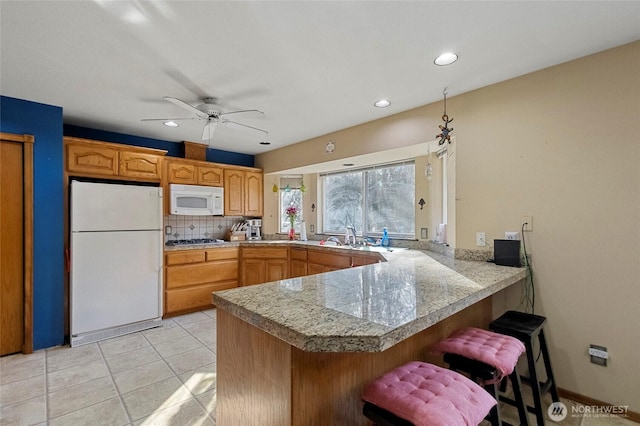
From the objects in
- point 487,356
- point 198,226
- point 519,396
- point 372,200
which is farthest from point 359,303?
point 198,226

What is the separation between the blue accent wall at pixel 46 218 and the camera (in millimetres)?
2723

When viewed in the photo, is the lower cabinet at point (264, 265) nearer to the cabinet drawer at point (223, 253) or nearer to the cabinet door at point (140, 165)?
the cabinet drawer at point (223, 253)

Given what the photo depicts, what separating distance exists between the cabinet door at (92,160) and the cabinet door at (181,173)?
72 centimetres

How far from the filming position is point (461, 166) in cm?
252

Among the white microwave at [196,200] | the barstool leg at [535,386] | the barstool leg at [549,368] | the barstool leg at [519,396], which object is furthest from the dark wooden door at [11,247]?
the barstool leg at [549,368]

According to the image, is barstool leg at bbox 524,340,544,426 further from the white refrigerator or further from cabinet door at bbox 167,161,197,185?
cabinet door at bbox 167,161,197,185

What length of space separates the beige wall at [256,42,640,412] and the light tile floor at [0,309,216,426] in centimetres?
239

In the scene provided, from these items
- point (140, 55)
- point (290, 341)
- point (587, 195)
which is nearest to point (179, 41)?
point (140, 55)

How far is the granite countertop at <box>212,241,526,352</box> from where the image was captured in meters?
0.92

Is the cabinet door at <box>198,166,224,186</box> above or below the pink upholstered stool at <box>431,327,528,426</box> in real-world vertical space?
above

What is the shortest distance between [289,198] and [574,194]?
3774mm

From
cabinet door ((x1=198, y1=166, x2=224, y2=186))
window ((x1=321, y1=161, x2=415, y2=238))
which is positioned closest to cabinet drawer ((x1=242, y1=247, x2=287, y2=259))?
window ((x1=321, y1=161, x2=415, y2=238))

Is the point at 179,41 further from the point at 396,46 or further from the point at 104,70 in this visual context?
the point at 396,46

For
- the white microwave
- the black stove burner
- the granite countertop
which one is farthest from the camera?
the black stove burner
